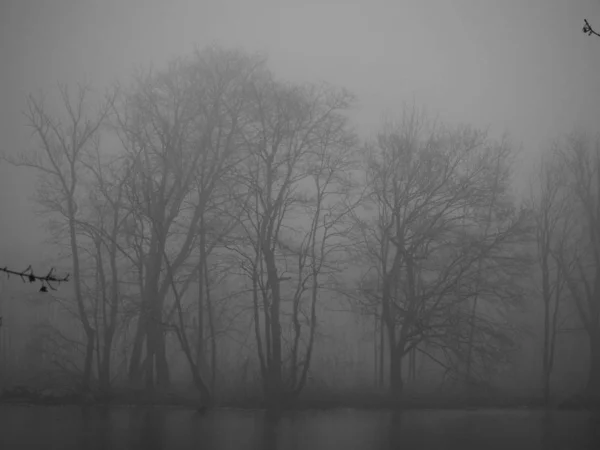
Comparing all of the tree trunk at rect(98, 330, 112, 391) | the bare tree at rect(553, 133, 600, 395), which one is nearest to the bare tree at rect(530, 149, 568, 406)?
the bare tree at rect(553, 133, 600, 395)

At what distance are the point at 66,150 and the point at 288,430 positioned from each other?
13.7 metres

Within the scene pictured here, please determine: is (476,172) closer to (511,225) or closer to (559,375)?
(511,225)

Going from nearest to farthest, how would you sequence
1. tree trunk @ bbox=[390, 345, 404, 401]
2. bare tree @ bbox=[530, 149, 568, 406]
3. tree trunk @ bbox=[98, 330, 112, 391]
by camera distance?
1. tree trunk @ bbox=[98, 330, 112, 391]
2. tree trunk @ bbox=[390, 345, 404, 401]
3. bare tree @ bbox=[530, 149, 568, 406]

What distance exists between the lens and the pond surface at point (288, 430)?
11.6m

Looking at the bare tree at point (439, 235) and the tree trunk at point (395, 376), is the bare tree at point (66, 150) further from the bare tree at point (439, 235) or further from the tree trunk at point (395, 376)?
the tree trunk at point (395, 376)

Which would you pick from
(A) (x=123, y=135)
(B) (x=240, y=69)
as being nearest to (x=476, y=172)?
(B) (x=240, y=69)

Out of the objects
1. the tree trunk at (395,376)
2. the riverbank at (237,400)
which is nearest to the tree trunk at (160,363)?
the riverbank at (237,400)

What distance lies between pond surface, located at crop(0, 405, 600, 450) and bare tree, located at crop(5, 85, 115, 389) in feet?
17.7

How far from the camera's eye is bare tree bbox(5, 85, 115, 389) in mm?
20062

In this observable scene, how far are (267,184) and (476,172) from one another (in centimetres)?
793

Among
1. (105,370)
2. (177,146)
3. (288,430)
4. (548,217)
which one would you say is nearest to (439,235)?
(548,217)

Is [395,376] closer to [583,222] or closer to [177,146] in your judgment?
[177,146]

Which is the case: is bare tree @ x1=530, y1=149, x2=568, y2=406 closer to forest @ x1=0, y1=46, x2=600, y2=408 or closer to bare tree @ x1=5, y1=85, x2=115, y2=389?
forest @ x1=0, y1=46, x2=600, y2=408

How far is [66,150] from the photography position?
67.2ft
